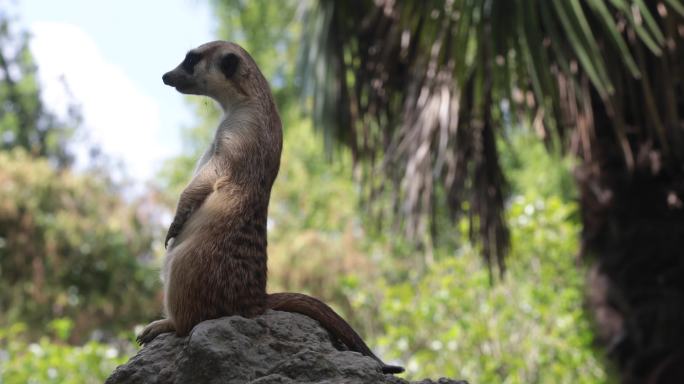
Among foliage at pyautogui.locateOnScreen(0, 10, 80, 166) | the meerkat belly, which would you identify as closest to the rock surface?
the meerkat belly

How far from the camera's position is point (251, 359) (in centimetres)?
205

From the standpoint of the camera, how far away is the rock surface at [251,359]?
1995mm

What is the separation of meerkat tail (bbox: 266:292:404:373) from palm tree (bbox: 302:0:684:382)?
2.10 m

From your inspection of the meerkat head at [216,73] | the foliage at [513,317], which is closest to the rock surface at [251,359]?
the meerkat head at [216,73]

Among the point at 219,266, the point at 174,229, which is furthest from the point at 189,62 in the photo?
the point at 219,266

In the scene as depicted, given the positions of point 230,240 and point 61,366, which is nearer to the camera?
point 230,240

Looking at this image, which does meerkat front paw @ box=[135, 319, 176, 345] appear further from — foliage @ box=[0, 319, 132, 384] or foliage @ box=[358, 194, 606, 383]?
foliage @ box=[358, 194, 606, 383]

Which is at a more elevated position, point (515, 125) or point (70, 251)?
point (515, 125)

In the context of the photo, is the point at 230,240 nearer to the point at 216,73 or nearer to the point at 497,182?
the point at 216,73

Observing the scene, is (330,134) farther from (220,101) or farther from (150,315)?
(150,315)

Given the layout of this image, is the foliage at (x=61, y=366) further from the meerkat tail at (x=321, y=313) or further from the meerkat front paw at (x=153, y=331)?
the meerkat tail at (x=321, y=313)

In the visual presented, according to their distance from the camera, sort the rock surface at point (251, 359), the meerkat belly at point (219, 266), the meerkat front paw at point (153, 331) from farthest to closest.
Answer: the meerkat front paw at point (153, 331)
the meerkat belly at point (219, 266)
the rock surface at point (251, 359)

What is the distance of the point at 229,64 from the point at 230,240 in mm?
593

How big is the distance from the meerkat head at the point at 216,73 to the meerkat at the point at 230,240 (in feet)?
0.31
